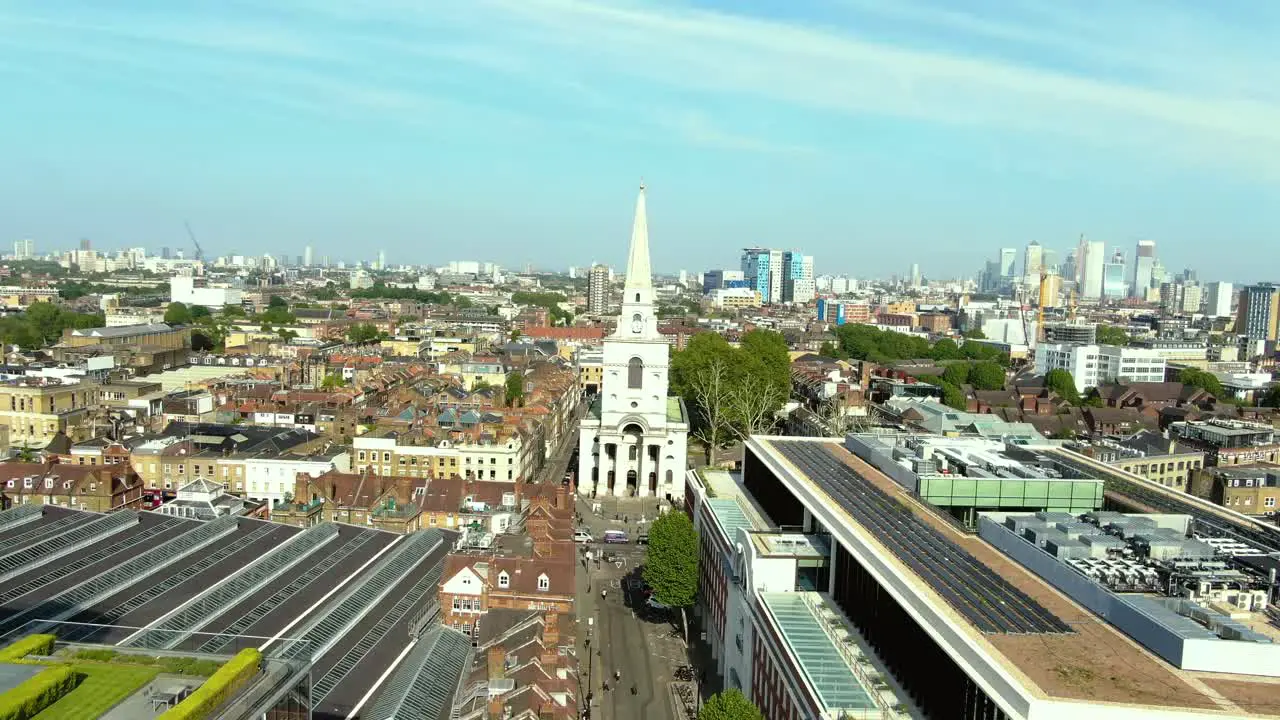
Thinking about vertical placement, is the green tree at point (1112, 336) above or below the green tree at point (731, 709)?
above

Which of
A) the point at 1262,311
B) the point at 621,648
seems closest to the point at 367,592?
the point at 621,648

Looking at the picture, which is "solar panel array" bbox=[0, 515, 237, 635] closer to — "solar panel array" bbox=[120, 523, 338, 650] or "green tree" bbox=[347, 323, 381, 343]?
"solar panel array" bbox=[120, 523, 338, 650]

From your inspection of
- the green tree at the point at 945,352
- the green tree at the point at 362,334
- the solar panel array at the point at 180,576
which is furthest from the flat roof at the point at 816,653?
the green tree at the point at 362,334

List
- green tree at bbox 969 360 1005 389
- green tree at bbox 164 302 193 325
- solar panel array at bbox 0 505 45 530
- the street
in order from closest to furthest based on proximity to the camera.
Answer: the street < solar panel array at bbox 0 505 45 530 < green tree at bbox 969 360 1005 389 < green tree at bbox 164 302 193 325

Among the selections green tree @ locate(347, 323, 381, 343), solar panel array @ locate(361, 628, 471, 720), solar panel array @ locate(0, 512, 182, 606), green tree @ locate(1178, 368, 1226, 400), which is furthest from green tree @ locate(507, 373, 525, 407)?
green tree @ locate(1178, 368, 1226, 400)

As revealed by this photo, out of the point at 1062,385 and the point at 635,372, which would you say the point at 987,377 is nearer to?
the point at 1062,385

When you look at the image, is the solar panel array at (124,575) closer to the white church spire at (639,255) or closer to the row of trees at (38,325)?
the white church spire at (639,255)

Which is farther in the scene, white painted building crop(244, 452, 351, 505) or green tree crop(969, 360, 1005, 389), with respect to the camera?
green tree crop(969, 360, 1005, 389)
